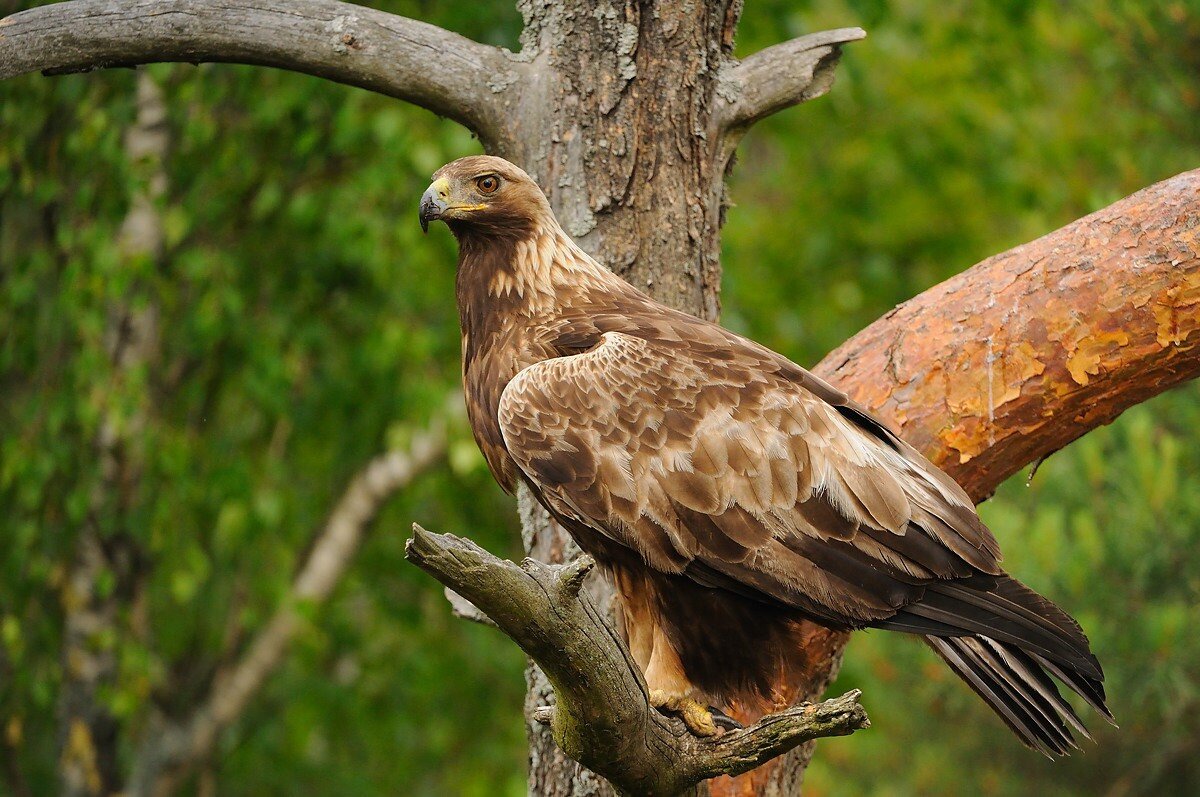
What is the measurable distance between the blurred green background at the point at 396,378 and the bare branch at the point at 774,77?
2098mm

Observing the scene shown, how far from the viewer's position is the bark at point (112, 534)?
22.8ft

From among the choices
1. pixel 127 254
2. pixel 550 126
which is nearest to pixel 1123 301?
pixel 550 126

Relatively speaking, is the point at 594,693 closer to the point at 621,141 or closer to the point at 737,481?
the point at 737,481

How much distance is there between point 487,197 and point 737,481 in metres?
1.20

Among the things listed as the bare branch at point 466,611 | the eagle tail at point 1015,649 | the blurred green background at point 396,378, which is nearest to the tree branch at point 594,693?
the eagle tail at point 1015,649

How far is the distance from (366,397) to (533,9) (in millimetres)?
4339

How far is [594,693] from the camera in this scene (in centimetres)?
289

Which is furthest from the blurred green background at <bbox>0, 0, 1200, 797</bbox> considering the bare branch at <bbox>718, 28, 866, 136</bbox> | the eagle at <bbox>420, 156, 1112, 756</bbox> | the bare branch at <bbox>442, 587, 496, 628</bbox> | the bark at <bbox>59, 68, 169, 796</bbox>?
the eagle at <bbox>420, 156, 1112, 756</bbox>

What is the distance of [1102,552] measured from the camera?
21.6 ft

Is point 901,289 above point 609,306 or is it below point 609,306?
below

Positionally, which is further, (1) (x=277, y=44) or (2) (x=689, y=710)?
(1) (x=277, y=44)

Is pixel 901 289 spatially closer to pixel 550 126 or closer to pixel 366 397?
pixel 366 397

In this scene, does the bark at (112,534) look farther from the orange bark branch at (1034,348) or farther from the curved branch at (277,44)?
the orange bark branch at (1034,348)

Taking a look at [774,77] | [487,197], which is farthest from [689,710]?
[774,77]
